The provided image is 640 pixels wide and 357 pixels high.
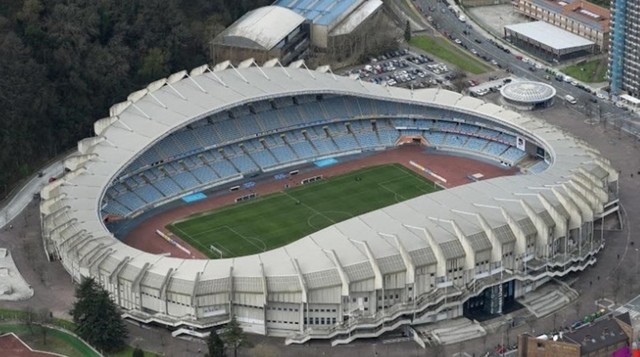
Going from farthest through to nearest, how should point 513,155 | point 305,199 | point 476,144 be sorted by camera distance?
point 476,144 < point 513,155 < point 305,199

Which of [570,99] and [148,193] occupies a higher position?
[148,193]

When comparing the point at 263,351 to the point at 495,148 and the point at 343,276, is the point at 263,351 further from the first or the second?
the point at 495,148

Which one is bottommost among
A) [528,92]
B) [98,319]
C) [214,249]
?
[528,92]

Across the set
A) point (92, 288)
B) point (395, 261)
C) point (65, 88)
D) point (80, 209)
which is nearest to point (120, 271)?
point (92, 288)

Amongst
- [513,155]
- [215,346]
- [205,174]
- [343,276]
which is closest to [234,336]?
[215,346]

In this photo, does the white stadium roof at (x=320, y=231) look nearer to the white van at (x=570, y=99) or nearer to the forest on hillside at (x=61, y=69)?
the forest on hillside at (x=61, y=69)

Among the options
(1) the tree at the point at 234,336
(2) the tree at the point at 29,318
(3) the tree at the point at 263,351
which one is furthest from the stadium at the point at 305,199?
(2) the tree at the point at 29,318
